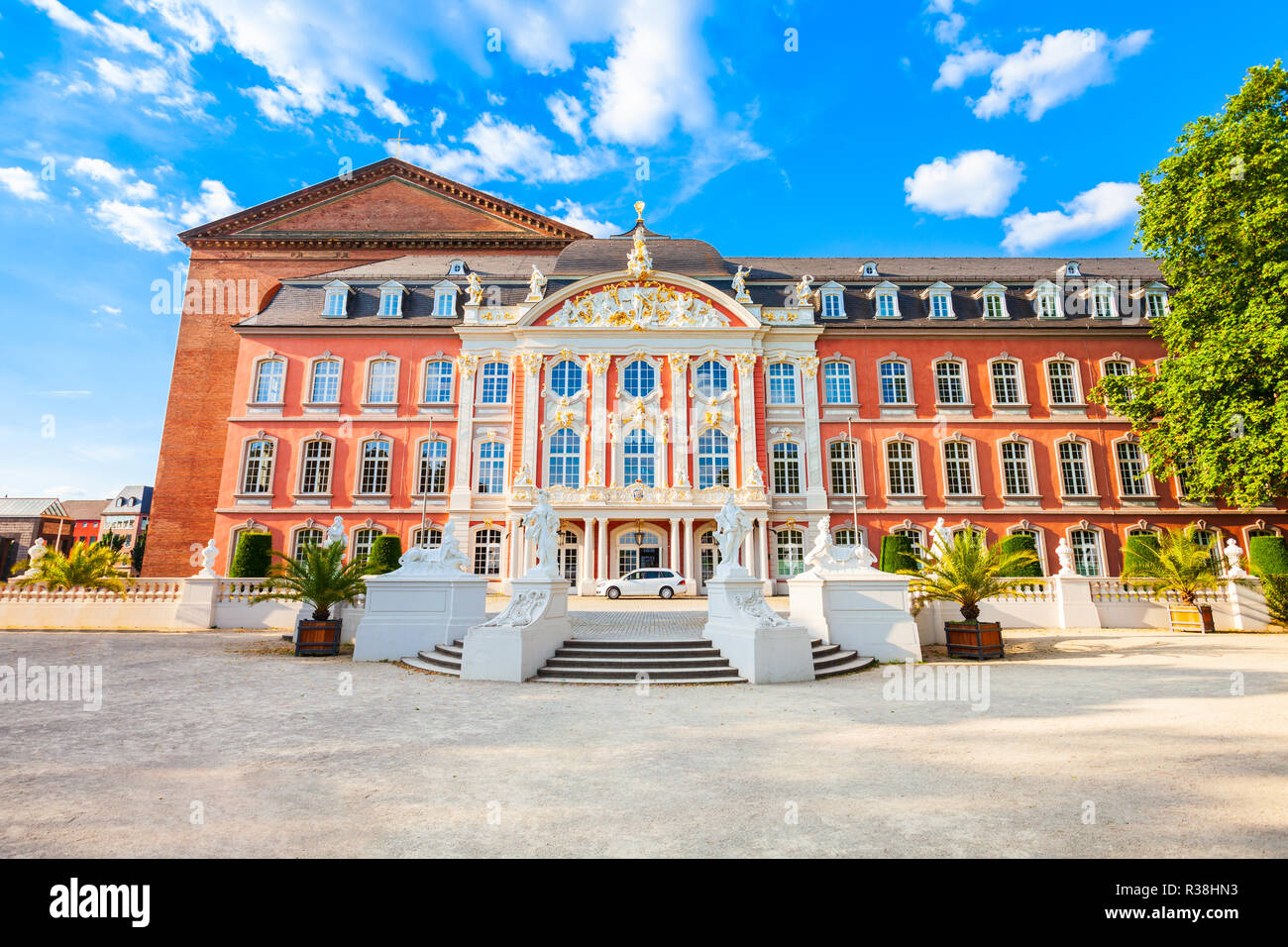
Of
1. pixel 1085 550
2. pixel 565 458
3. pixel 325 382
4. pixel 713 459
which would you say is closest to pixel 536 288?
pixel 565 458

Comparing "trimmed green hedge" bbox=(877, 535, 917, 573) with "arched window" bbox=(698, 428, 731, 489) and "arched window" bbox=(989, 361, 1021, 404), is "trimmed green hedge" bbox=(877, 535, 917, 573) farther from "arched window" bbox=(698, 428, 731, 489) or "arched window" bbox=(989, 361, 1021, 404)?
"arched window" bbox=(989, 361, 1021, 404)

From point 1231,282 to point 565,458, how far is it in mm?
24591

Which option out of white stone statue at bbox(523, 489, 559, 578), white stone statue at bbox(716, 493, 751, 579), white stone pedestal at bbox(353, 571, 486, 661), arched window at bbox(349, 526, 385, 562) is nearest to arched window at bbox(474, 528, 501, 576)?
arched window at bbox(349, 526, 385, 562)

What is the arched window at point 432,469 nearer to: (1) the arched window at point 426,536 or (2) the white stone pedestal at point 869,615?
(1) the arched window at point 426,536

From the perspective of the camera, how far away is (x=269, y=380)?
28188 mm

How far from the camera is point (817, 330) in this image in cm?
2802

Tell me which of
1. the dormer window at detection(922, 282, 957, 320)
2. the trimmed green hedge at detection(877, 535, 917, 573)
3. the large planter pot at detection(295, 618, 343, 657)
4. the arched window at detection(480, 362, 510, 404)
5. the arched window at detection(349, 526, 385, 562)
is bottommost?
the large planter pot at detection(295, 618, 343, 657)

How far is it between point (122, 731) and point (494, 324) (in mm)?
24192

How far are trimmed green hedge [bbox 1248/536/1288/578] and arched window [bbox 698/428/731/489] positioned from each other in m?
18.1

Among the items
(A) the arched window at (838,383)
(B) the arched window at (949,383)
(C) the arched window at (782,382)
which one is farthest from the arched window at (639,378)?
(B) the arched window at (949,383)

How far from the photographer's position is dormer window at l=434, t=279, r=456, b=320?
95.4 ft

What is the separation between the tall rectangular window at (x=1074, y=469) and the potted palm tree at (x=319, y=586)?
28492 millimetres
